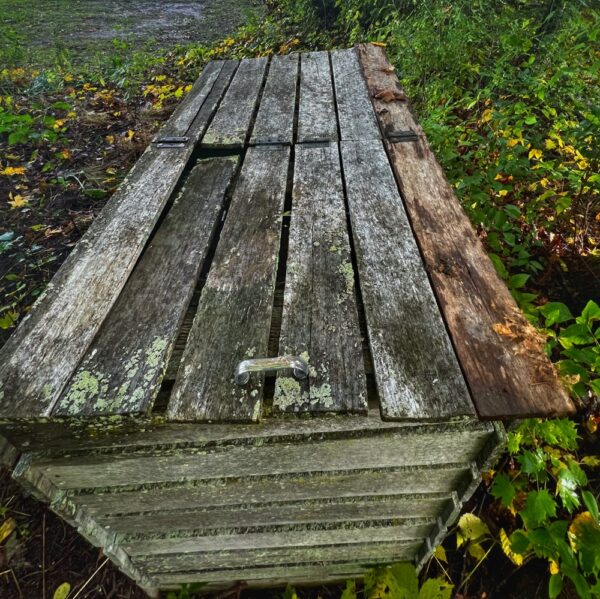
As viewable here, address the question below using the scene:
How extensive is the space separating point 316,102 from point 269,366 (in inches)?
84.3

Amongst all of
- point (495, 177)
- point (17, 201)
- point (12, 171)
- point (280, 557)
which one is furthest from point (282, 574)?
point (12, 171)

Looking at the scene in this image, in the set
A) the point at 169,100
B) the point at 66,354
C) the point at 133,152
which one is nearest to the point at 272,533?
the point at 66,354

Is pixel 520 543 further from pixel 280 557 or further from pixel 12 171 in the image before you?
pixel 12 171

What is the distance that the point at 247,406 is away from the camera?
39.7 inches

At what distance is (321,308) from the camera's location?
124 centimetres

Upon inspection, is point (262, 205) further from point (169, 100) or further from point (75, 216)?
point (169, 100)

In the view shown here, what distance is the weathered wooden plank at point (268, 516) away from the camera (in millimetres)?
1621

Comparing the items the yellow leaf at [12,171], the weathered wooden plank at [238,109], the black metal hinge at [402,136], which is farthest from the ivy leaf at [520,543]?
the yellow leaf at [12,171]

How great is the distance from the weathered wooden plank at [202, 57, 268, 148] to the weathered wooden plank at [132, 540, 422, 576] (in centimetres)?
205

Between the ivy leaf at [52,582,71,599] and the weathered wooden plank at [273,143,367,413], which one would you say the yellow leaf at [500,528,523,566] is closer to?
the weathered wooden plank at [273,143,367,413]

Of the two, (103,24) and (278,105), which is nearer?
(278,105)

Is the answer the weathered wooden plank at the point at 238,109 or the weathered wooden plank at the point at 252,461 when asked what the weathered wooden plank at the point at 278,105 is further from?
the weathered wooden plank at the point at 252,461

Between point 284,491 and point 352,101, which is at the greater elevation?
point 352,101

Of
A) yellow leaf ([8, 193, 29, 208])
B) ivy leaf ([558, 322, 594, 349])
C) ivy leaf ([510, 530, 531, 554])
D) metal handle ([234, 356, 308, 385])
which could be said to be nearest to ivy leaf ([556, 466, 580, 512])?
ivy leaf ([510, 530, 531, 554])
